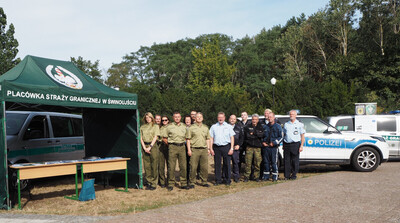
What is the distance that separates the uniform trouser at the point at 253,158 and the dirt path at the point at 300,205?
1.10 metres

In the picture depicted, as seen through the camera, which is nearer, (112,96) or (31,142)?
(112,96)

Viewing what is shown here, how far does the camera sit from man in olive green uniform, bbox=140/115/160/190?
30.0 ft

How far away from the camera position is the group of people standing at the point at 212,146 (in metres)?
9.12

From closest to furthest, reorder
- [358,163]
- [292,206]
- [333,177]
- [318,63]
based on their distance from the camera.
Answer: [292,206], [333,177], [358,163], [318,63]

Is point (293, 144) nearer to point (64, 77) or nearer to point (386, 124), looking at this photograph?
point (386, 124)

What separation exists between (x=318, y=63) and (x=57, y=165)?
146 ft

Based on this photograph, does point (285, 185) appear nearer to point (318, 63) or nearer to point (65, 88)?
point (65, 88)

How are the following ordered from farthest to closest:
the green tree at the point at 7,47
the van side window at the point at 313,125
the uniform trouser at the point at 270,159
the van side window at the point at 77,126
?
the green tree at the point at 7,47
the van side window at the point at 313,125
the van side window at the point at 77,126
the uniform trouser at the point at 270,159

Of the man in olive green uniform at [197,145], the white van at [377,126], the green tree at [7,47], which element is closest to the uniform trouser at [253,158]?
the man in olive green uniform at [197,145]

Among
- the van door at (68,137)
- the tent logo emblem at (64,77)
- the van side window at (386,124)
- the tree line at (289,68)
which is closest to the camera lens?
the tent logo emblem at (64,77)

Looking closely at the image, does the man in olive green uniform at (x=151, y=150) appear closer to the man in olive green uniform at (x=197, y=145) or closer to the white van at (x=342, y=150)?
the man in olive green uniform at (x=197, y=145)

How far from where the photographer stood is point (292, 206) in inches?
261

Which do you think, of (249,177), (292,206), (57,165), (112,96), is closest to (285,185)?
(249,177)

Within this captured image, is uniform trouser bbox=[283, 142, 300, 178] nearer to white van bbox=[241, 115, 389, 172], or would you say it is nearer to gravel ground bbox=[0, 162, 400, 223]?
white van bbox=[241, 115, 389, 172]
